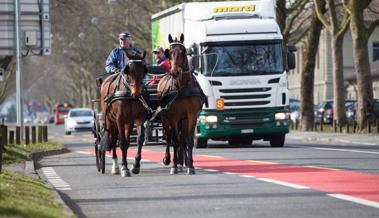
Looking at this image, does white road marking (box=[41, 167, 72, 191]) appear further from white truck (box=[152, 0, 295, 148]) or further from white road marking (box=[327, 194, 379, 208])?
white truck (box=[152, 0, 295, 148])

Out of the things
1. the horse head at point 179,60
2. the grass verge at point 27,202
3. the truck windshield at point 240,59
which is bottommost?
the grass verge at point 27,202

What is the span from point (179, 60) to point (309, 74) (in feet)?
120

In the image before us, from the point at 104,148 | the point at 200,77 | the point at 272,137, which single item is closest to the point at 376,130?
the point at 272,137

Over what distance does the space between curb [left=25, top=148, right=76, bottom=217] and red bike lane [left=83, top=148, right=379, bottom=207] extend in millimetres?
3243

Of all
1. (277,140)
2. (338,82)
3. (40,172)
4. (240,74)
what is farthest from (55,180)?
(338,82)

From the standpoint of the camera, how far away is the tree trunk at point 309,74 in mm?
56531

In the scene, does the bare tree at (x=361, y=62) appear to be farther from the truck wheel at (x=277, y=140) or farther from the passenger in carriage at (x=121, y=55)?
the passenger in carriage at (x=121, y=55)

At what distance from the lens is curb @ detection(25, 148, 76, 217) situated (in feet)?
45.9

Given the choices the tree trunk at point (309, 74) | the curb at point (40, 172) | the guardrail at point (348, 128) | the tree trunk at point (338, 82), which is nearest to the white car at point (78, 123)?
the tree trunk at point (309, 74)

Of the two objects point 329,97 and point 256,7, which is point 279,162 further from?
point 329,97

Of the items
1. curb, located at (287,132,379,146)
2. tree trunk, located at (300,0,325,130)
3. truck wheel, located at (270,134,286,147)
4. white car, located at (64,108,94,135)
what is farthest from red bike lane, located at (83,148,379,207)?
white car, located at (64,108,94,135)

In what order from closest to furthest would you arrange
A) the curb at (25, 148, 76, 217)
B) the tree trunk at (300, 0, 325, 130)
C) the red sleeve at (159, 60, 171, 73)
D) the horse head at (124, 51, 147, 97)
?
the curb at (25, 148, 76, 217) → the horse head at (124, 51, 147, 97) → the red sleeve at (159, 60, 171, 73) → the tree trunk at (300, 0, 325, 130)

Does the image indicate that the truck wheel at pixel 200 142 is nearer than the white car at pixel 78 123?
Yes

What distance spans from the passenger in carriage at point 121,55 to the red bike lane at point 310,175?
102 inches
